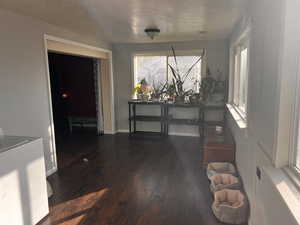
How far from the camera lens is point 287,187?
3.98 feet

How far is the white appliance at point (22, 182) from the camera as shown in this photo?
1.84 meters

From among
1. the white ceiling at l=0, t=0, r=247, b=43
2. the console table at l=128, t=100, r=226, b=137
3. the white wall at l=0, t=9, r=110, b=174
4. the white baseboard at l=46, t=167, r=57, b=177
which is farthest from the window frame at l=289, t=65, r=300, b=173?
the console table at l=128, t=100, r=226, b=137

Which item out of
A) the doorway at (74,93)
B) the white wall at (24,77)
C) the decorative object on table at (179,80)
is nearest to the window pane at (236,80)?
the decorative object on table at (179,80)

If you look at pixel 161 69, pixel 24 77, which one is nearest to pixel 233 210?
pixel 24 77

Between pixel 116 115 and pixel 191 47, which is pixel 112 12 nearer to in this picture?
pixel 191 47

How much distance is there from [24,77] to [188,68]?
3532 mm

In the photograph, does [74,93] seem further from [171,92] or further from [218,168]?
[218,168]

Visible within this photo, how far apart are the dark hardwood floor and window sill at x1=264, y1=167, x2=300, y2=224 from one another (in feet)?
3.68

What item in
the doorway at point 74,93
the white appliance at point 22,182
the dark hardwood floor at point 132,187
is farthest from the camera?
the doorway at point 74,93

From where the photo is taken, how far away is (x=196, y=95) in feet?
16.8

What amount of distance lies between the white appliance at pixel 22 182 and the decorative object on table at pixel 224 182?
1.86m

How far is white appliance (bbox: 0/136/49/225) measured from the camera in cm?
184

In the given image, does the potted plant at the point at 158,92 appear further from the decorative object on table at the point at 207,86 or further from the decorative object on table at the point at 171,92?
the decorative object on table at the point at 207,86

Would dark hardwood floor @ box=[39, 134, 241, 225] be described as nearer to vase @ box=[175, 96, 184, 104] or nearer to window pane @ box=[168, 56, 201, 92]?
vase @ box=[175, 96, 184, 104]
